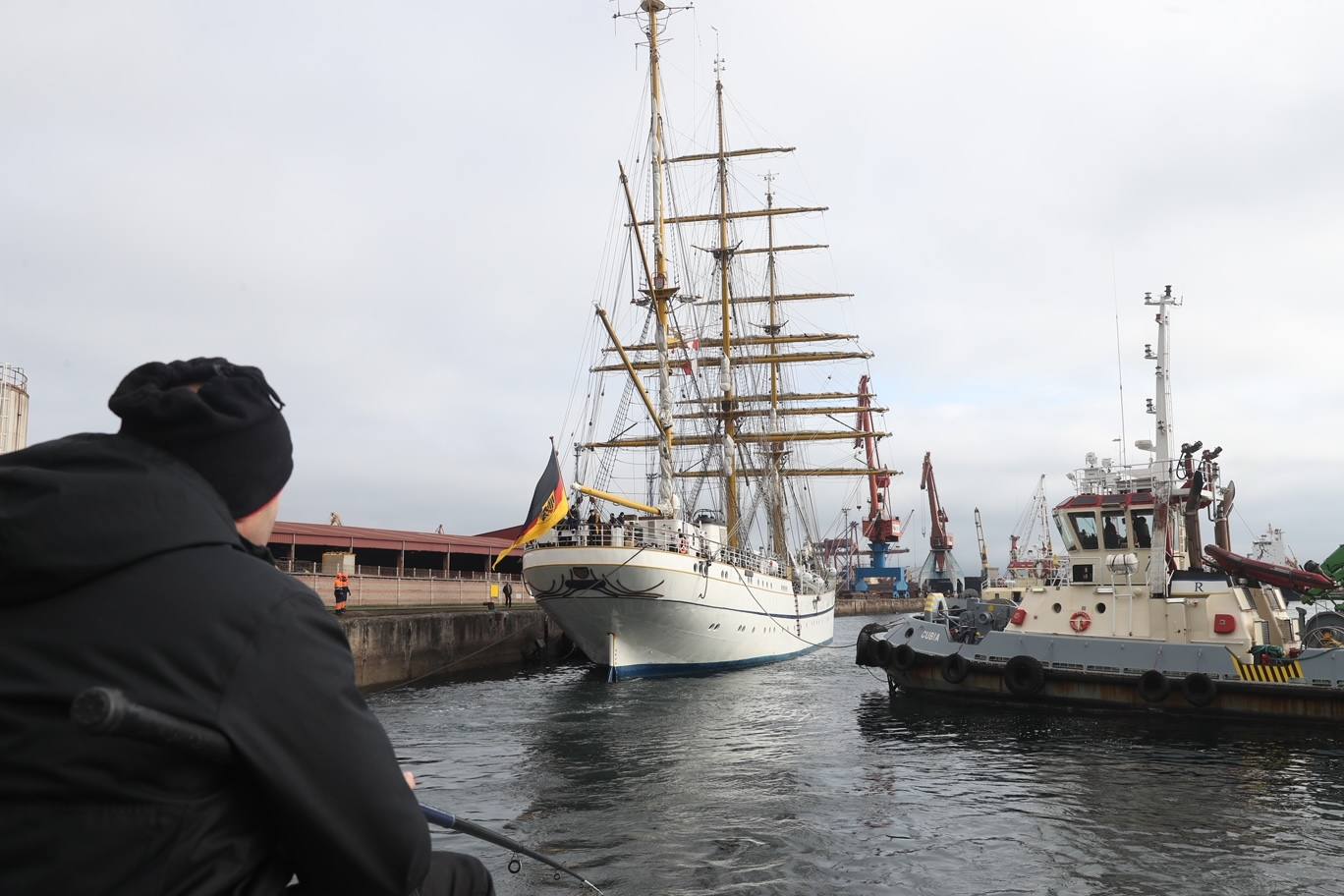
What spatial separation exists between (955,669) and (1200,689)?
5.52 m

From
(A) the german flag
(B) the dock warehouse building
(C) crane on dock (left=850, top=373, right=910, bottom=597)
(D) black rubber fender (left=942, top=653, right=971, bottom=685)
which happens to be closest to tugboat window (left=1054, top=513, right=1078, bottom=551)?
(D) black rubber fender (left=942, top=653, right=971, bottom=685)

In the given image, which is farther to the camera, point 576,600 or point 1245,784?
point 576,600

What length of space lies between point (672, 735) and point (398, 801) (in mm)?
18708

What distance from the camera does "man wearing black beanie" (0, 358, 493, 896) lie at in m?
1.55

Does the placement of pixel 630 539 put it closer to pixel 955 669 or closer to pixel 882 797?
pixel 955 669

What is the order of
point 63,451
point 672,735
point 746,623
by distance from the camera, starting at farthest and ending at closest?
1. point 746,623
2. point 672,735
3. point 63,451

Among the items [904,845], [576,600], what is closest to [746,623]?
[576,600]

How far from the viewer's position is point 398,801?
5.73ft

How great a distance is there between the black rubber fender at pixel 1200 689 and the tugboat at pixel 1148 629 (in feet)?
0.08

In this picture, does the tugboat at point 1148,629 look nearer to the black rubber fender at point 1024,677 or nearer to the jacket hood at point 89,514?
the black rubber fender at point 1024,677

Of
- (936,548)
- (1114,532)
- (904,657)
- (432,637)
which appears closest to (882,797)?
(904,657)

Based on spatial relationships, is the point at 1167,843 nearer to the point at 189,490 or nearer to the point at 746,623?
the point at 189,490

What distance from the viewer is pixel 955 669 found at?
78.4 feet

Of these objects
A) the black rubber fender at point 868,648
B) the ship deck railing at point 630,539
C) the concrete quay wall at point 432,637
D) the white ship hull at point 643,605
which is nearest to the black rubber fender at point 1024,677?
the black rubber fender at point 868,648
